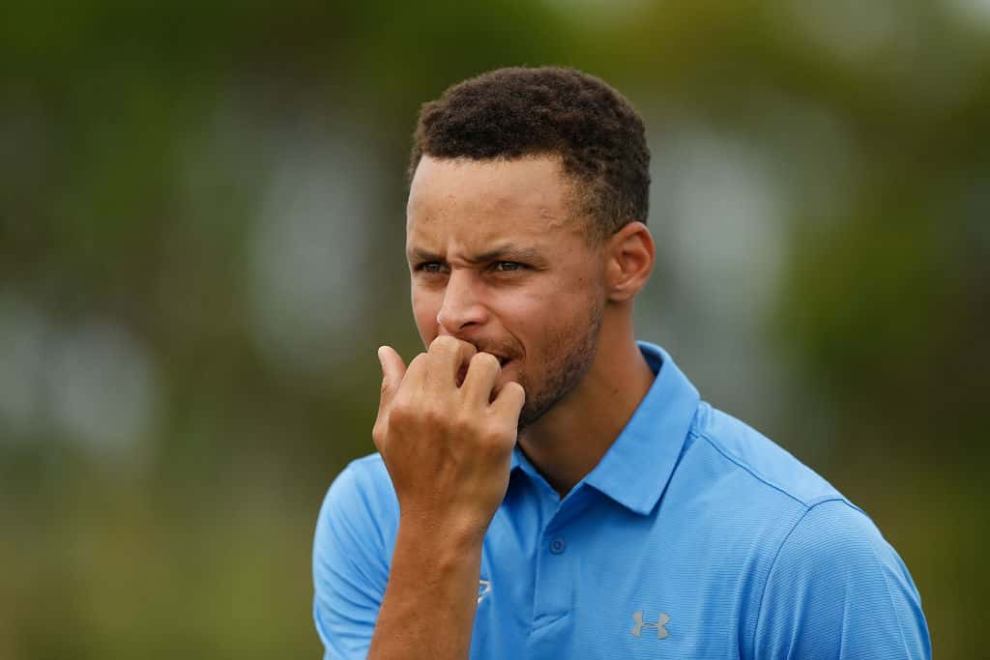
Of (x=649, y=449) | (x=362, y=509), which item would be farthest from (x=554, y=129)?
(x=362, y=509)

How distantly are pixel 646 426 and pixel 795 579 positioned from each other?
0.49 m

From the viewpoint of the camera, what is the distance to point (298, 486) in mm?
11422

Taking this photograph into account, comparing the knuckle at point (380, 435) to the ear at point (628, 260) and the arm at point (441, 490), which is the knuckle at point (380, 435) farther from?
the ear at point (628, 260)

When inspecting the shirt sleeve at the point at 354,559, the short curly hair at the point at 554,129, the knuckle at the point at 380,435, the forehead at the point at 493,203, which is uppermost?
the short curly hair at the point at 554,129

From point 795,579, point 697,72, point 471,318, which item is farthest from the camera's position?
point 697,72

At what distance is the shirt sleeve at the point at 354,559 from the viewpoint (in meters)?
2.96

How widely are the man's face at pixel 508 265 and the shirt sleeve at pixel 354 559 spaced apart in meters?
0.44

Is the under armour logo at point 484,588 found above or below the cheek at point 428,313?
below

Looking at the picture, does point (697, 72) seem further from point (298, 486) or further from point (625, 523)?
point (625, 523)

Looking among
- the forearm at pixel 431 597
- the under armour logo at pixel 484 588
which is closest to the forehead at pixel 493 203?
the forearm at pixel 431 597

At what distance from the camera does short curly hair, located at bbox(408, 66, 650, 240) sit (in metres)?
2.75

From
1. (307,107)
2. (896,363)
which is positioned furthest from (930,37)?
(307,107)

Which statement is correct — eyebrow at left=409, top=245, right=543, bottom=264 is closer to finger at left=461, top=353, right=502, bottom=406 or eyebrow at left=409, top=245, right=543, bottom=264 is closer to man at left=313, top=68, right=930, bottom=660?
man at left=313, top=68, right=930, bottom=660

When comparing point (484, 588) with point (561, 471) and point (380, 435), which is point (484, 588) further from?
point (380, 435)
